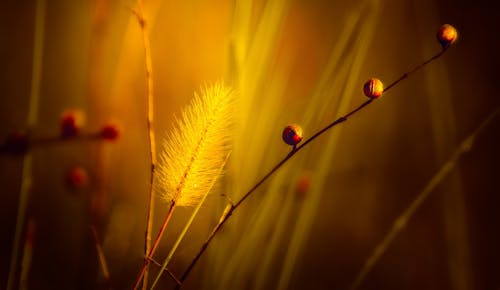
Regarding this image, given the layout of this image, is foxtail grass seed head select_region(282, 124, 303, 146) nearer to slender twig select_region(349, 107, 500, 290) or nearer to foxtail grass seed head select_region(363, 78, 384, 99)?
foxtail grass seed head select_region(363, 78, 384, 99)

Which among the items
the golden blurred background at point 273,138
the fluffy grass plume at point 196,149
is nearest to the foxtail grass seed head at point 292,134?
the fluffy grass plume at point 196,149

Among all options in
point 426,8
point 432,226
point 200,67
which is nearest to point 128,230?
point 200,67

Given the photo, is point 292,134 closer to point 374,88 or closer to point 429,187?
point 374,88

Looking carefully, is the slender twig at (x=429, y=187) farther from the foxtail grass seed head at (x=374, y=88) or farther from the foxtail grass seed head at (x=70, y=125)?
the foxtail grass seed head at (x=70, y=125)

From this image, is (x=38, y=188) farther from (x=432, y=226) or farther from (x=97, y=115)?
(x=432, y=226)

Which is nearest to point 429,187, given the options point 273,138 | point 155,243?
point 273,138

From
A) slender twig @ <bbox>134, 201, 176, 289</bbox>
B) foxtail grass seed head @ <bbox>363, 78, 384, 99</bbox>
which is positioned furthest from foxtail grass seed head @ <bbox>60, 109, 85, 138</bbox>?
foxtail grass seed head @ <bbox>363, 78, 384, 99</bbox>

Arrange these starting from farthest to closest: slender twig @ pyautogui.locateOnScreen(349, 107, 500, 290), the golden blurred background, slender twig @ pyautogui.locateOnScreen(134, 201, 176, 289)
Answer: the golden blurred background
slender twig @ pyautogui.locateOnScreen(349, 107, 500, 290)
slender twig @ pyautogui.locateOnScreen(134, 201, 176, 289)
